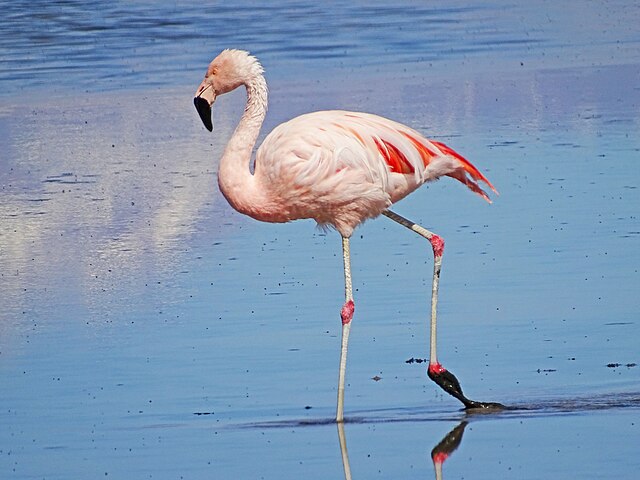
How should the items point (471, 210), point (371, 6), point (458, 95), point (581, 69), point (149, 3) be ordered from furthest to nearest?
point (149, 3)
point (371, 6)
point (581, 69)
point (458, 95)
point (471, 210)

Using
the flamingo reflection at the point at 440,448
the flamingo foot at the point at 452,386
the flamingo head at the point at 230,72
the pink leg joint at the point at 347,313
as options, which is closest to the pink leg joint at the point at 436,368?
the flamingo foot at the point at 452,386

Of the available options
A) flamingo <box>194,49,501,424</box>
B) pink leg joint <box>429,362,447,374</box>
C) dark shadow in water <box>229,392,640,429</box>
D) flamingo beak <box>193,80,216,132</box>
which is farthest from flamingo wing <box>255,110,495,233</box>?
dark shadow in water <box>229,392,640,429</box>

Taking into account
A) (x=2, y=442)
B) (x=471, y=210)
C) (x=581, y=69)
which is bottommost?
(x=2, y=442)

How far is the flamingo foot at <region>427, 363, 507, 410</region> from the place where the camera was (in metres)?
5.77

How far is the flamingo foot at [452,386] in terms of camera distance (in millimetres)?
5766

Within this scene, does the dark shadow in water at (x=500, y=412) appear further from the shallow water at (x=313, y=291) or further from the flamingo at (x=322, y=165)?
the flamingo at (x=322, y=165)

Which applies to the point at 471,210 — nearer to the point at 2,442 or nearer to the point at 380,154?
the point at 380,154

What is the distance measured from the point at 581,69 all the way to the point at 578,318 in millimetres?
6849

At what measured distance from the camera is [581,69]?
13258 millimetres

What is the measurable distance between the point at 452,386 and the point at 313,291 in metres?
1.66

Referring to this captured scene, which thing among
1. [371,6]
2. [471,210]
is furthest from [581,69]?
[371,6]

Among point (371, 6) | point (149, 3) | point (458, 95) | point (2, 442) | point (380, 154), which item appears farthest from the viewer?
point (149, 3)

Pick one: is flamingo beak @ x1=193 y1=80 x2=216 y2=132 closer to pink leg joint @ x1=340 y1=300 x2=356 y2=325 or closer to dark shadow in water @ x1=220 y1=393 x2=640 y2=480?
pink leg joint @ x1=340 y1=300 x2=356 y2=325

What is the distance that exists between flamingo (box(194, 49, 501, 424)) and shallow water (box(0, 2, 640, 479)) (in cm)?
49
